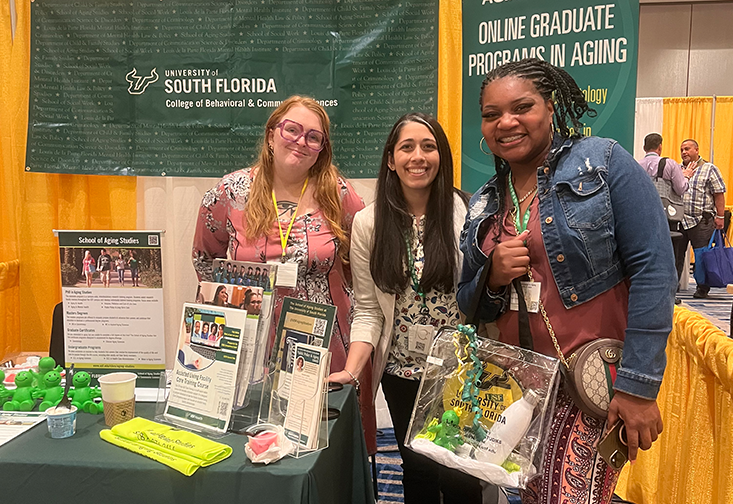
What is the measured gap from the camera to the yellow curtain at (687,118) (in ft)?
26.5

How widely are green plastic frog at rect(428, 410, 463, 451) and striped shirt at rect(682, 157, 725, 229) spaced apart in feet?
19.1

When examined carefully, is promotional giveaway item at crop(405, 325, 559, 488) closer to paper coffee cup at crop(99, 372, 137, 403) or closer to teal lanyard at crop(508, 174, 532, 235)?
teal lanyard at crop(508, 174, 532, 235)

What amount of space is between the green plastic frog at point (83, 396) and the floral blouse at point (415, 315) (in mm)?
873

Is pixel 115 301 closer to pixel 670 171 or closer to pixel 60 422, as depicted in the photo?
pixel 60 422

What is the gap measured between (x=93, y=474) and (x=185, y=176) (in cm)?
213

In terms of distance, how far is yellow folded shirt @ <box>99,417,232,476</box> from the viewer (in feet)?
3.60

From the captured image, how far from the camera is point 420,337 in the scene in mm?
1704

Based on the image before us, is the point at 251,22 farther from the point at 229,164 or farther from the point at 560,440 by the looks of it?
the point at 560,440

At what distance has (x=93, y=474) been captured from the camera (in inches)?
43.8

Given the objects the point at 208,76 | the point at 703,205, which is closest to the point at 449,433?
the point at 208,76

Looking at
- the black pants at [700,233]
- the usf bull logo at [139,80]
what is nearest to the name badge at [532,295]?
the usf bull logo at [139,80]

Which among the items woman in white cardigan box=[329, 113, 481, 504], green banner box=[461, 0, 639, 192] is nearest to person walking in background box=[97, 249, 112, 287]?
woman in white cardigan box=[329, 113, 481, 504]

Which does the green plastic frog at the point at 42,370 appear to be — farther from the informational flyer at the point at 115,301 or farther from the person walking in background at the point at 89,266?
the person walking in background at the point at 89,266

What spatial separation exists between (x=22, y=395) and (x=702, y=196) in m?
6.58
